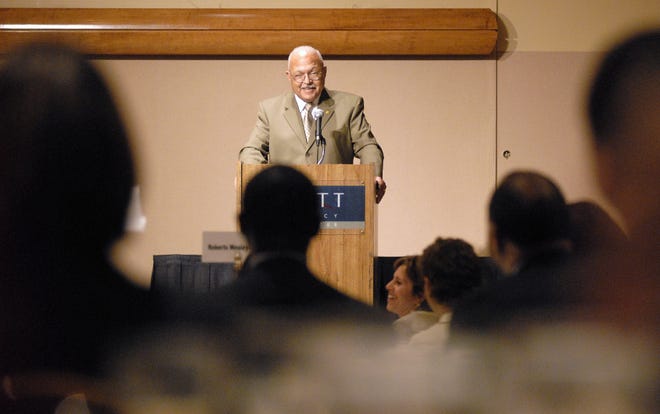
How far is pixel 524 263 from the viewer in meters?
0.77

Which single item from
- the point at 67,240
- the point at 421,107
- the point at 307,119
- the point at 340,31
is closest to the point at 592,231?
the point at 67,240

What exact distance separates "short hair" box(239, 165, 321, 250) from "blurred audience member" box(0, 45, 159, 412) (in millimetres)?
131

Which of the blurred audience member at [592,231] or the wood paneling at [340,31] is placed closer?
the blurred audience member at [592,231]

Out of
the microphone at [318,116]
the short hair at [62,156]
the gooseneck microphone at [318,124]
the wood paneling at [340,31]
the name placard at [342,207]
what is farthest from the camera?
the wood paneling at [340,31]

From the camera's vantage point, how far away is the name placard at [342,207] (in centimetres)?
104

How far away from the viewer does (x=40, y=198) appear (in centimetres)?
77

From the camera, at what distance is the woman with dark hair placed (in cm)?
77

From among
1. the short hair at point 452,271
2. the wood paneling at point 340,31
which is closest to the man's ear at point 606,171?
the short hair at point 452,271

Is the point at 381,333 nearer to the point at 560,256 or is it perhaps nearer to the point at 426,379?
the point at 426,379

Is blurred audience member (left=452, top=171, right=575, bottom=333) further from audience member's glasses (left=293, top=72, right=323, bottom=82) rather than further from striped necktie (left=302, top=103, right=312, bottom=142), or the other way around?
audience member's glasses (left=293, top=72, right=323, bottom=82)

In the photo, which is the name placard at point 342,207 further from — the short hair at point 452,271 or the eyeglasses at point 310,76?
the eyeglasses at point 310,76

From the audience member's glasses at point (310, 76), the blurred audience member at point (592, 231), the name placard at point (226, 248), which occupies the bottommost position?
the name placard at point (226, 248)

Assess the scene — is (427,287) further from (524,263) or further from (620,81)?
(620,81)

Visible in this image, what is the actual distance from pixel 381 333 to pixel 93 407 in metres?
0.31
